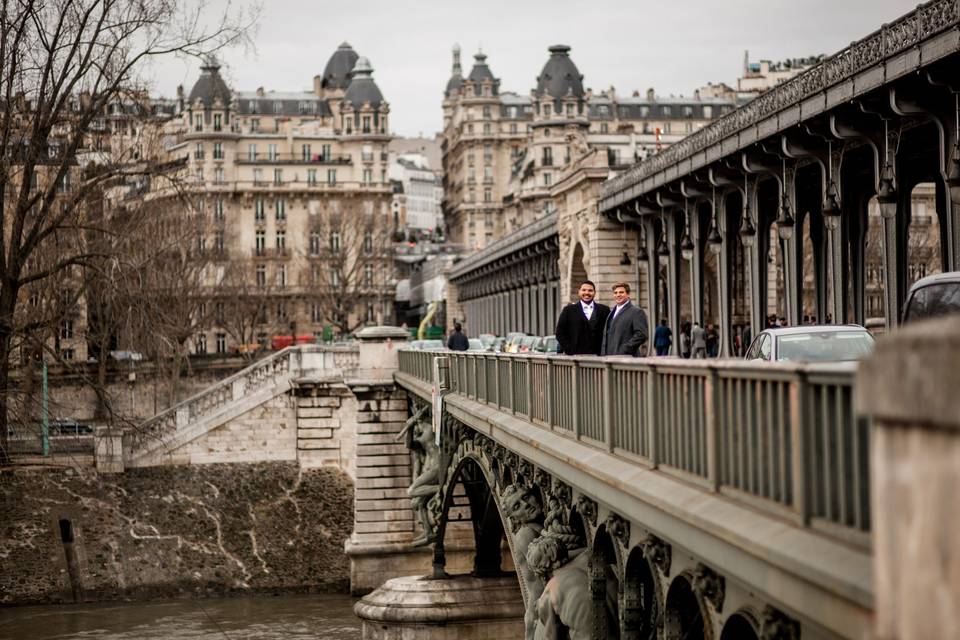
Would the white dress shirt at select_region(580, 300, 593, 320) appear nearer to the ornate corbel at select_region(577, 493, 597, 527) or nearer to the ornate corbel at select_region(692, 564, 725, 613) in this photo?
the ornate corbel at select_region(577, 493, 597, 527)

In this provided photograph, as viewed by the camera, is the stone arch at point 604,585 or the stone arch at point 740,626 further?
the stone arch at point 604,585

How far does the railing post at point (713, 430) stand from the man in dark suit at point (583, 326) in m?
9.07

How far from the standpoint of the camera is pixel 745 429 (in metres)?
8.41

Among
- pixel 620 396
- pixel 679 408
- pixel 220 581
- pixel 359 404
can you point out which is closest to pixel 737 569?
pixel 679 408

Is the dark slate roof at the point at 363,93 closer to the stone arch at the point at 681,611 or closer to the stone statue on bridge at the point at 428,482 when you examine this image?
the stone statue on bridge at the point at 428,482

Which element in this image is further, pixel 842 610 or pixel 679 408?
pixel 679 408

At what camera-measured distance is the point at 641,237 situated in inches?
2343

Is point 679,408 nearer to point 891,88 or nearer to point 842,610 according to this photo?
point 842,610

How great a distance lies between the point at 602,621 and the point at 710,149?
2809 cm

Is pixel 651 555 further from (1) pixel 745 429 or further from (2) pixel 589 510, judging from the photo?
(2) pixel 589 510

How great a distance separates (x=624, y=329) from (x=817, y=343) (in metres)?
3.48

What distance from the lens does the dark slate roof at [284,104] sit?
15312 cm

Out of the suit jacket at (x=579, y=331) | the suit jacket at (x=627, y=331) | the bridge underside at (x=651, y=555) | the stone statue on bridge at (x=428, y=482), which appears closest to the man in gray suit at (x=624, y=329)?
the suit jacket at (x=627, y=331)

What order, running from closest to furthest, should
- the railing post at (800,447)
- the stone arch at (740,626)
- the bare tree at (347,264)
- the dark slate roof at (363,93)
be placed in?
the railing post at (800,447), the stone arch at (740,626), the bare tree at (347,264), the dark slate roof at (363,93)
